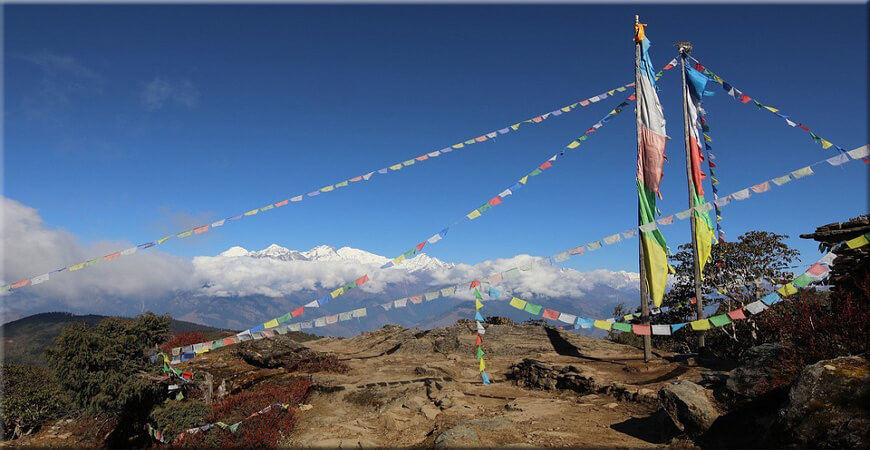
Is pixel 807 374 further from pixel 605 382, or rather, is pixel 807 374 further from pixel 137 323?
pixel 137 323

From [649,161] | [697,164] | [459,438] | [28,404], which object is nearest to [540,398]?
[459,438]

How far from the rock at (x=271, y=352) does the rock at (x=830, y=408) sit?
21.0m

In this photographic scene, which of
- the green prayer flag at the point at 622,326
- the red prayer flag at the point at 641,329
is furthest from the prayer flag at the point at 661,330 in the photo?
the green prayer flag at the point at 622,326

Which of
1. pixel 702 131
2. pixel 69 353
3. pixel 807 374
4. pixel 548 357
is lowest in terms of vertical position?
pixel 548 357

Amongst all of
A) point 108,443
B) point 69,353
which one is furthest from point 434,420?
point 69,353

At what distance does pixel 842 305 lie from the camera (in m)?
9.73

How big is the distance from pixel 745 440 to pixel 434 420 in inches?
318

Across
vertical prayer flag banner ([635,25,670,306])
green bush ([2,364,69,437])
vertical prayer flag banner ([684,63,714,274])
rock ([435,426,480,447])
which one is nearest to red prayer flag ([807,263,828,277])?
vertical prayer flag banner ([635,25,670,306])

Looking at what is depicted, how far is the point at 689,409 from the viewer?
9133mm

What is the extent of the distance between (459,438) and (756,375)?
708 cm

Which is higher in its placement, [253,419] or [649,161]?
[649,161]

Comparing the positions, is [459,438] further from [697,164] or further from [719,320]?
[697,164]

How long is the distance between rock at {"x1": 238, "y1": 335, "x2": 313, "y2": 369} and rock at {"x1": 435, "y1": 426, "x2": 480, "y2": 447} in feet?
48.1

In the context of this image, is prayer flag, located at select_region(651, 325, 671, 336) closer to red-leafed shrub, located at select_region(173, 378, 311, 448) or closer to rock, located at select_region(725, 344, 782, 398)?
rock, located at select_region(725, 344, 782, 398)
